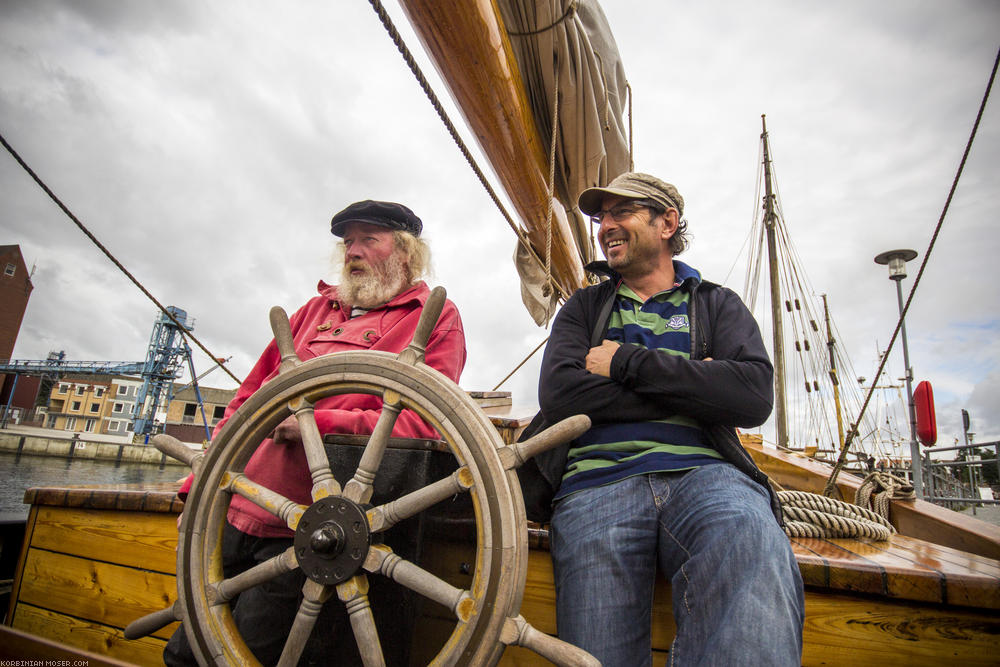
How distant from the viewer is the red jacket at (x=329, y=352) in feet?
3.76

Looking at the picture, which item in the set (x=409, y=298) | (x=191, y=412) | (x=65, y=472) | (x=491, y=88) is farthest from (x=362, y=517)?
(x=191, y=412)

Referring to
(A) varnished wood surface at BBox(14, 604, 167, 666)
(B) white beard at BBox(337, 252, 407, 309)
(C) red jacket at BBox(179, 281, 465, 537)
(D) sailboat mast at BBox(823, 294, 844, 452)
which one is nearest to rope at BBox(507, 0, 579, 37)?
(B) white beard at BBox(337, 252, 407, 309)

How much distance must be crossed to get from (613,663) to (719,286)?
994 mm

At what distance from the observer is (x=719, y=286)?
1382 mm

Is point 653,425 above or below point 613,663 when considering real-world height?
above

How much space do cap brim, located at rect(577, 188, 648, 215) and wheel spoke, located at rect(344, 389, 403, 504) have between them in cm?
92

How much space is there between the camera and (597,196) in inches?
60.1

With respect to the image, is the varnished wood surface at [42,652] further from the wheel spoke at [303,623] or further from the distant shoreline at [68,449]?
the distant shoreline at [68,449]

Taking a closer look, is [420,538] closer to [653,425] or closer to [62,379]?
[653,425]

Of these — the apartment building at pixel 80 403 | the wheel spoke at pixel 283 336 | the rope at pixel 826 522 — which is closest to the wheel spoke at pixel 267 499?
the wheel spoke at pixel 283 336

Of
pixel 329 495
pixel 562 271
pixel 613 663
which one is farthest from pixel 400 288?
pixel 562 271

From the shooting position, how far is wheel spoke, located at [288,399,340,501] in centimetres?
92

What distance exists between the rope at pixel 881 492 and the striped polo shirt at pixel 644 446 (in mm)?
1585

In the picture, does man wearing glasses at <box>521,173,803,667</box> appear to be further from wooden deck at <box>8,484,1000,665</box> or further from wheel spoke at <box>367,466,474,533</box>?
wheel spoke at <box>367,466,474,533</box>
